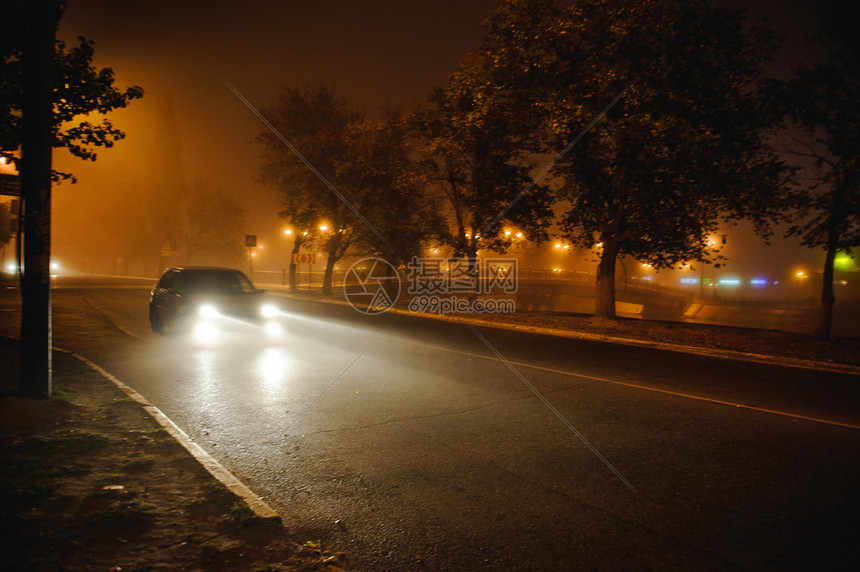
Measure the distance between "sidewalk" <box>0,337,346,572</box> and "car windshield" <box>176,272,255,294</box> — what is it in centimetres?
642

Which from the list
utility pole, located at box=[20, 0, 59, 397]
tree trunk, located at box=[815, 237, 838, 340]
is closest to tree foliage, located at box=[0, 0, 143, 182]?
utility pole, located at box=[20, 0, 59, 397]

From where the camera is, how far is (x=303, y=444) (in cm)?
507

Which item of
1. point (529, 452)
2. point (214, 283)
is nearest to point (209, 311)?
point (214, 283)

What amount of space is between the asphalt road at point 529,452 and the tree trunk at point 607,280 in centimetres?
680

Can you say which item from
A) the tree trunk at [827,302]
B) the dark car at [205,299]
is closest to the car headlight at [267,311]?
the dark car at [205,299]

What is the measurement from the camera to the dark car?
1099 cm

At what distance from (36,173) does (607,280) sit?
1584 cm

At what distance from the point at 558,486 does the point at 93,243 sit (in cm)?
9373

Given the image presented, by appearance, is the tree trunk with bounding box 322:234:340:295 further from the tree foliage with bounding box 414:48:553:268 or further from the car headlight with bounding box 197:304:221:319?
the car headlight with bounding box 197:304:221:319

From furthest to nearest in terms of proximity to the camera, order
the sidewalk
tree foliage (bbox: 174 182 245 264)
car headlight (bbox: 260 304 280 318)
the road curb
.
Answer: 1. tree foliage (bbox: 174 182 245 264)
2. car headlight (bbox: 260 304 280 318)
3. the road curb
4. the sidewalk

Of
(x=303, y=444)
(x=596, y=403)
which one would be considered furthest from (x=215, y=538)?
(x=596, y=403)

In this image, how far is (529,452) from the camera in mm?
4953

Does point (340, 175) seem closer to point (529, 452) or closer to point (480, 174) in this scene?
point (480, 174)

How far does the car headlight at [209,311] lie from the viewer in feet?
36.0
